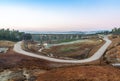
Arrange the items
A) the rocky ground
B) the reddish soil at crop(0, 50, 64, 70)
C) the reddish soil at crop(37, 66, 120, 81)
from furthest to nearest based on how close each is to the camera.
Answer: the reddish soil at crop(0, 50, 64, 70) → the rocky ground → the reddish soil at crop(37, 66, 120, 81)

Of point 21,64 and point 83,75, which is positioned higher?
point 83,75

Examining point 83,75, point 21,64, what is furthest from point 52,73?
point 21,64

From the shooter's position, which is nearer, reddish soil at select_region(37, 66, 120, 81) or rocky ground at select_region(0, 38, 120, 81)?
reddish soil at select_region(37, 66, 120, 81)

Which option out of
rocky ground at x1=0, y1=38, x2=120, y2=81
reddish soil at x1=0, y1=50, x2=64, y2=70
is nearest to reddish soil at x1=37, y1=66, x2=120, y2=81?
rocky ground at x1=0, y1=38, x2=120, y2=81

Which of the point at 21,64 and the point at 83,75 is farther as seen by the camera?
the point at 21,64

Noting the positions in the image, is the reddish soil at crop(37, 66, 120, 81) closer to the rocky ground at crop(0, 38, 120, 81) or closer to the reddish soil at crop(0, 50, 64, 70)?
the rocky ground at crop(0, 38, 120, 81)

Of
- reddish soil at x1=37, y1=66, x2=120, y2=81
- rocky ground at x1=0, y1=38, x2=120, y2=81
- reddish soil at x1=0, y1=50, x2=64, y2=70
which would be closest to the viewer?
reddish soil at x1=37, y1=66, x2=120, y2=81

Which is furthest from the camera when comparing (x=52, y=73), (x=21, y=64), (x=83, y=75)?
(x=21, y=64)

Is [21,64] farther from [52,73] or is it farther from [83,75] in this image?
[83,75]

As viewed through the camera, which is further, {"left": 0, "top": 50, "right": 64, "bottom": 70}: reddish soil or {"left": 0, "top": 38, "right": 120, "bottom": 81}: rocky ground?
{"left": 0, "top": 50, "right": 64, "bottom": 70}: reddish soil

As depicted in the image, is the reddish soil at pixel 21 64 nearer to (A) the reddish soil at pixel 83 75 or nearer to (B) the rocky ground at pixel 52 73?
(B) the rocky ground at pixel 52 73

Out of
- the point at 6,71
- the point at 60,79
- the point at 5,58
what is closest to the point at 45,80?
the point at 60,79

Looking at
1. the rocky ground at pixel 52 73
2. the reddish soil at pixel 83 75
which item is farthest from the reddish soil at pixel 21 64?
the reddish soil at pixel 83 75

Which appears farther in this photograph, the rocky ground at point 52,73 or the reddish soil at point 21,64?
the reddish soil at point 21,64
